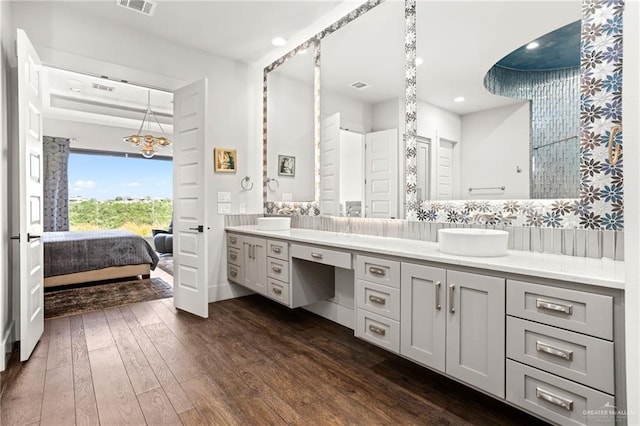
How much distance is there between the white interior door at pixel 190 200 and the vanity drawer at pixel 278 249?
66 cm

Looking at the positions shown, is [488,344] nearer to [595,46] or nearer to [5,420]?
[595,46]

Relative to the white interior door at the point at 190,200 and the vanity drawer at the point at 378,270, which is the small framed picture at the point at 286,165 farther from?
the vanity drawer at the point at 378,270

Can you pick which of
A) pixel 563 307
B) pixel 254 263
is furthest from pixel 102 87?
pixel 563 307

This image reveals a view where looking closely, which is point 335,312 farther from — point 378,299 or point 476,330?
point 476,330

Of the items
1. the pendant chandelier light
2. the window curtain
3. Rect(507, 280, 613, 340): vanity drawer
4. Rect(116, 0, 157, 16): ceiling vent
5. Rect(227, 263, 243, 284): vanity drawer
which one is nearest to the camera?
Rect(507, 280, 613, 340): vanity drawer

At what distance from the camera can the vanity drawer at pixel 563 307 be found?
3.93 ft

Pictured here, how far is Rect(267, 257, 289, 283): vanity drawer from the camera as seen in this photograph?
277cm

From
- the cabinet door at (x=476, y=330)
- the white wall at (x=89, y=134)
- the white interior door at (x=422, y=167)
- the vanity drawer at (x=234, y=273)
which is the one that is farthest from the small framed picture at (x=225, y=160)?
the white wall at (x=89, y=134)

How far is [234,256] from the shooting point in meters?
3.60

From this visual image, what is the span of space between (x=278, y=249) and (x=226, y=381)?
114cm

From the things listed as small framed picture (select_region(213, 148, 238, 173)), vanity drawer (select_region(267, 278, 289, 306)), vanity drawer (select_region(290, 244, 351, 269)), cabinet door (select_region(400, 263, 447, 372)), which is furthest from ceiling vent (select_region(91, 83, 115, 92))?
cabinet door (select_region(400, 263, 447, 372))

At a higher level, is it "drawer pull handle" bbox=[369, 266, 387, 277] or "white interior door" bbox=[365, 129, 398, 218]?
"white interior door" bbox=[365, 129, 398, 218]

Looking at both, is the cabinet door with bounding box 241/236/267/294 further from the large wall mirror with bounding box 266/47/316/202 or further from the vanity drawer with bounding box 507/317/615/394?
the vanity drawer with bounding box 507/317/615/394

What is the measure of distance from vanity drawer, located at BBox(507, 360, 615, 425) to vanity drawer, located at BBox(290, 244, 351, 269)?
1.10 meters
